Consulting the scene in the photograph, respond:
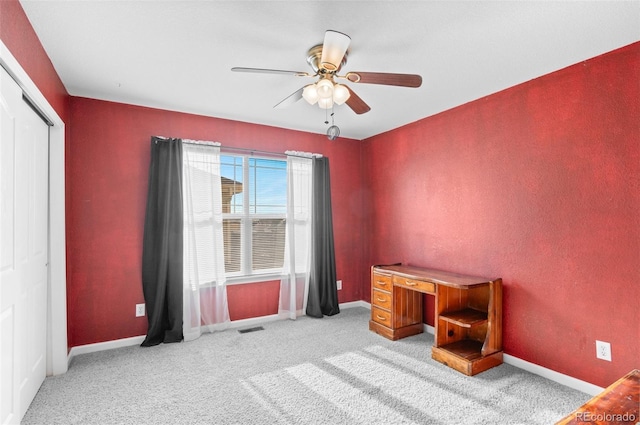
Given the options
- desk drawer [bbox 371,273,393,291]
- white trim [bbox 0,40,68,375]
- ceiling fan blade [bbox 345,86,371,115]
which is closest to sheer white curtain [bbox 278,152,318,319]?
desk drawer [bbox 371,273,393,291]

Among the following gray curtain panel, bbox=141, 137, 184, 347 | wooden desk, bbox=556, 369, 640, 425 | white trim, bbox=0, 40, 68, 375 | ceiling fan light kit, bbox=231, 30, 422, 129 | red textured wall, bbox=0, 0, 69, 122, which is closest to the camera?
wooden desk, bbox=556, 369, 640, 425

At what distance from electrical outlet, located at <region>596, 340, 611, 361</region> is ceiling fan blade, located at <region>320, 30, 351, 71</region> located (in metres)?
2.66

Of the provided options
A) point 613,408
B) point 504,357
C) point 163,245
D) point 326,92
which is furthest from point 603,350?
point 163,245

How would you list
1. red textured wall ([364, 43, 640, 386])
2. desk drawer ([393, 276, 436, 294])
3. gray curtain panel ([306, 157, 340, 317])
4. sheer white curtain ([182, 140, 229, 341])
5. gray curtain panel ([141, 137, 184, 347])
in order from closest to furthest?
1. red textured wall ([364, 43, 640, 386])
2. desk drawer ([393, 276, 436, 294])
3. gray curtain panel ([141, 137, 184, 347])
4. sheer white curtain ([182, 140, 229, 341])
5. gray curtain panel ([306, 157, 340, 317])

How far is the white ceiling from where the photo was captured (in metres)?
1.83

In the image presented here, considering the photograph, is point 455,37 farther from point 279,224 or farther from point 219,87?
point 279,224

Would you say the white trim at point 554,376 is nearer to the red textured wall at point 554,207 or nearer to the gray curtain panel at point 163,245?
the red textured wall at point 554,207

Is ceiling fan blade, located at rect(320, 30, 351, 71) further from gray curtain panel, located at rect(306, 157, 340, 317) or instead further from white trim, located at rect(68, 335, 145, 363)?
white trim, located at rect(68, 335, 145, 363)

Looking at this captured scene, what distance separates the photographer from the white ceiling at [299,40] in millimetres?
1826

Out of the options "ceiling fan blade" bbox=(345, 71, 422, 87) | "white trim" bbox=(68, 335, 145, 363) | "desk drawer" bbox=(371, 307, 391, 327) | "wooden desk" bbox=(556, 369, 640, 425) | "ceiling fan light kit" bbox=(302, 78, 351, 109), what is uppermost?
"ceiling fan blade" bbox=(345, 71, 422, 87)

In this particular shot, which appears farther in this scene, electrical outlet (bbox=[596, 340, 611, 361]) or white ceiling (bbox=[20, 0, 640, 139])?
electrical outlet (bbox=[596, 340, 611, 361])

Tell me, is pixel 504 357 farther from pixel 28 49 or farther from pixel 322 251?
pixel 28 49

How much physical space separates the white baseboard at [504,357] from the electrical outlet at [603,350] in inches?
8.6

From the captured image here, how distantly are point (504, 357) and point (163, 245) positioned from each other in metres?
3.42
